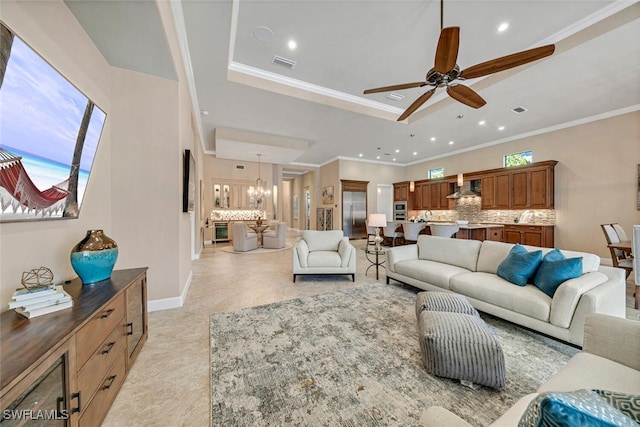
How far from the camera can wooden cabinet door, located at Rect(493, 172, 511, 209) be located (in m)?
6.36

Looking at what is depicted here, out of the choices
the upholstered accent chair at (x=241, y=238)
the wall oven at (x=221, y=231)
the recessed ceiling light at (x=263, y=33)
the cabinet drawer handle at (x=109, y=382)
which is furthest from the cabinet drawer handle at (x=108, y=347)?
the wall oven at (x=221, y=231)

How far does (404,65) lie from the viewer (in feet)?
11.5

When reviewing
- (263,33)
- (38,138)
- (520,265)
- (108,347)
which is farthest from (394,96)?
(108,347)

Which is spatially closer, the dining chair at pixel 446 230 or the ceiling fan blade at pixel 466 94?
the ceiling fan blade at pixel 466 94

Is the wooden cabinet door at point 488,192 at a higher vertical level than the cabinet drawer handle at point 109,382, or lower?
higher

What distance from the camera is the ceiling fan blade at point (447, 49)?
79.1 inches

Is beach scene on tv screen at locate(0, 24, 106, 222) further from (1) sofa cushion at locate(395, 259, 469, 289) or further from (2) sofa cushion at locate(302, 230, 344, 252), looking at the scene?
(1) sofa cushion at locate(395, 259, 469, 289)

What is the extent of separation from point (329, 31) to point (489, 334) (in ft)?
11.5

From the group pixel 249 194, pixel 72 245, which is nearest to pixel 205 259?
pixel 249 194

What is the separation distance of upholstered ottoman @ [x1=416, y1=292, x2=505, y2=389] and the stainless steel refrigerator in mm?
7277

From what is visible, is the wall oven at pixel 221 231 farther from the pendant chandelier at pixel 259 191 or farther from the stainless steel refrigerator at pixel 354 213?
the stainless steel refrigerator at pixel 354 213

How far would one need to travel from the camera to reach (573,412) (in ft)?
1.23

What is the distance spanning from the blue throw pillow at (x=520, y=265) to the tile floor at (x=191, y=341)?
4.71ft

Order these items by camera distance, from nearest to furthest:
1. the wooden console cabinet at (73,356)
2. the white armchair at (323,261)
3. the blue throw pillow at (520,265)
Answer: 1. the wooden console cabinet at (73,356)
2. the blue throw pillow at (520,265)
3. the white armchair at (323,261)
